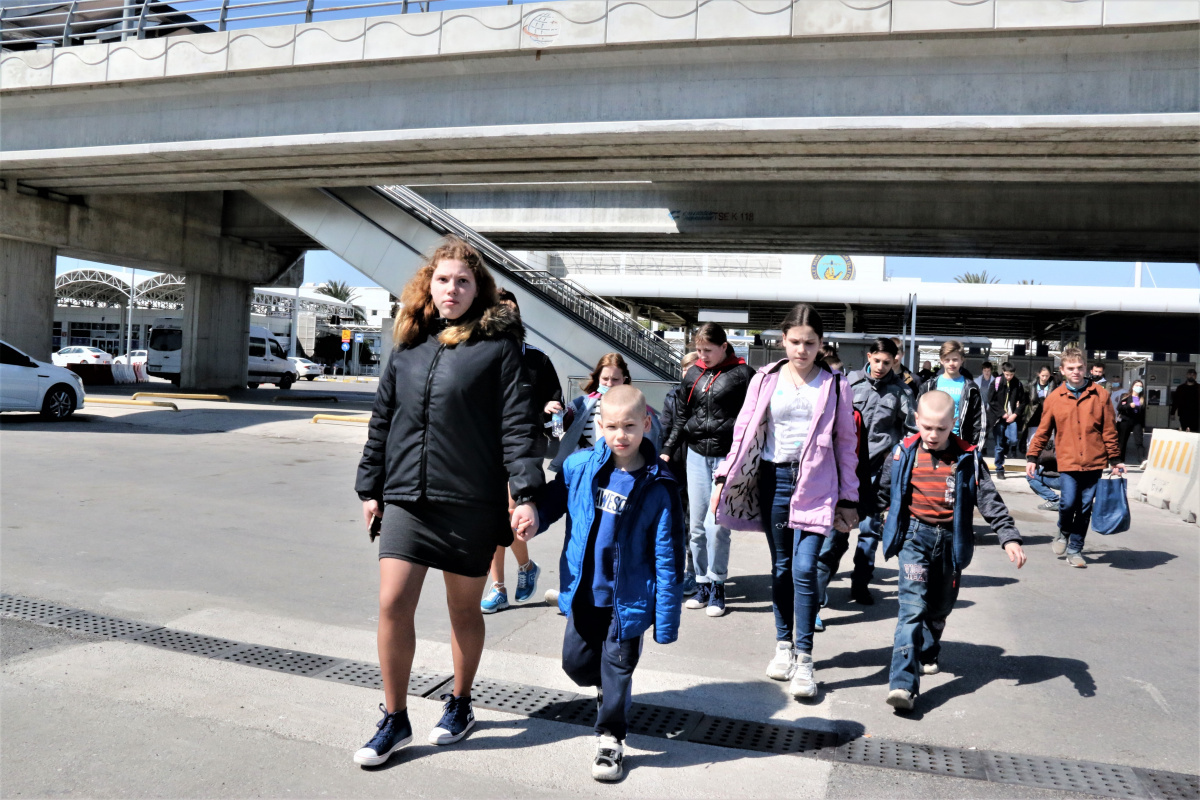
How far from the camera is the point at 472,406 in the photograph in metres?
3.33

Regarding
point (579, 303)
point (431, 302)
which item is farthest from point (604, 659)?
point (579, 303)

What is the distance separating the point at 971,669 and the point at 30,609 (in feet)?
17.2

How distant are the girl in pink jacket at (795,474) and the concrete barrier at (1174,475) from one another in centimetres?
813

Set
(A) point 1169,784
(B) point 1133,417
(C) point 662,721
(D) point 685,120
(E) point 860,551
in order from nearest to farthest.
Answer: (A) point 1169,784, (C) point 662,721, (E) point 860,551, (D) point 685,120, (B) point 1133,417

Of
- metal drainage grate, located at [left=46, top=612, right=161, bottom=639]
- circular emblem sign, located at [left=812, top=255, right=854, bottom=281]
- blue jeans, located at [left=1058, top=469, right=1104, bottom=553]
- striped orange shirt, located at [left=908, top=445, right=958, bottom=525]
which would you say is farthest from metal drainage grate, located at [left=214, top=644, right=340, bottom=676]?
circular emblem sign, located at [left=812, top=255, right=854, bottom=281]

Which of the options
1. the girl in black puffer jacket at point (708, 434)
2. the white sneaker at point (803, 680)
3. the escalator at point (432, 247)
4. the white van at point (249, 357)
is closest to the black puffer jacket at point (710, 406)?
the girl in black puffer jacket at point (708, 434)

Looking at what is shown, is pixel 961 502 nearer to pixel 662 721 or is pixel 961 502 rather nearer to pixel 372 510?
pixel 662 721

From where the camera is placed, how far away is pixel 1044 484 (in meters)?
8.52

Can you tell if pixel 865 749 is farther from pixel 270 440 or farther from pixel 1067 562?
pixel 270 440

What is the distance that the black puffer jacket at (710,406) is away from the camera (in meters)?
5.72

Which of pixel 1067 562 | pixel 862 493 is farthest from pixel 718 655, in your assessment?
pixel 1067 562

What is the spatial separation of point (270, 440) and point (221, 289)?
14.9m

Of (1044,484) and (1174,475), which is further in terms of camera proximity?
(1174,475)

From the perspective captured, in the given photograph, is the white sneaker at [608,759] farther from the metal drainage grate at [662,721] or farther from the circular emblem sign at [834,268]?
the circular emblem sign at [834,268]
